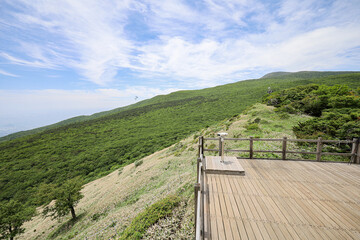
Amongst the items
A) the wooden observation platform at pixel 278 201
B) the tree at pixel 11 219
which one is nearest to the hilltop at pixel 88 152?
the tree at pixel 11 219

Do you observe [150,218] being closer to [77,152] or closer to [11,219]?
[11,219]

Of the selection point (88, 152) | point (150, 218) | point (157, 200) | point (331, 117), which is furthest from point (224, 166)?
point (88, 152)

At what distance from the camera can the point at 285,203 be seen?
4.74m

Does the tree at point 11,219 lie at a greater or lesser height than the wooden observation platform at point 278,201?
lesser

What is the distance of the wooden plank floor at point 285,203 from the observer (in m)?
3.75

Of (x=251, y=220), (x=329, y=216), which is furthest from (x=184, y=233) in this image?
(x=329, y=216)

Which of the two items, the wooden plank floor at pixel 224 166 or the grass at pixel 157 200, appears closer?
the grass at pixel 157 200

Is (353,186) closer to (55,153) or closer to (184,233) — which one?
(184,233)

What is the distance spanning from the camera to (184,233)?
5.57m

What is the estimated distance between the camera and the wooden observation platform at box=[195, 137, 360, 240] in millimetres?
3750

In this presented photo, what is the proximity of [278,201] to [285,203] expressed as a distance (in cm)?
19

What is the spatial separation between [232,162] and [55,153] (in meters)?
54.5

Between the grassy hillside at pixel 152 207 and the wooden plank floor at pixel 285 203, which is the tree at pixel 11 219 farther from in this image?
the wooden plank floor at pixel 285 203

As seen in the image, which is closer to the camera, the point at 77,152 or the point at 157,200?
the point at 157,200
